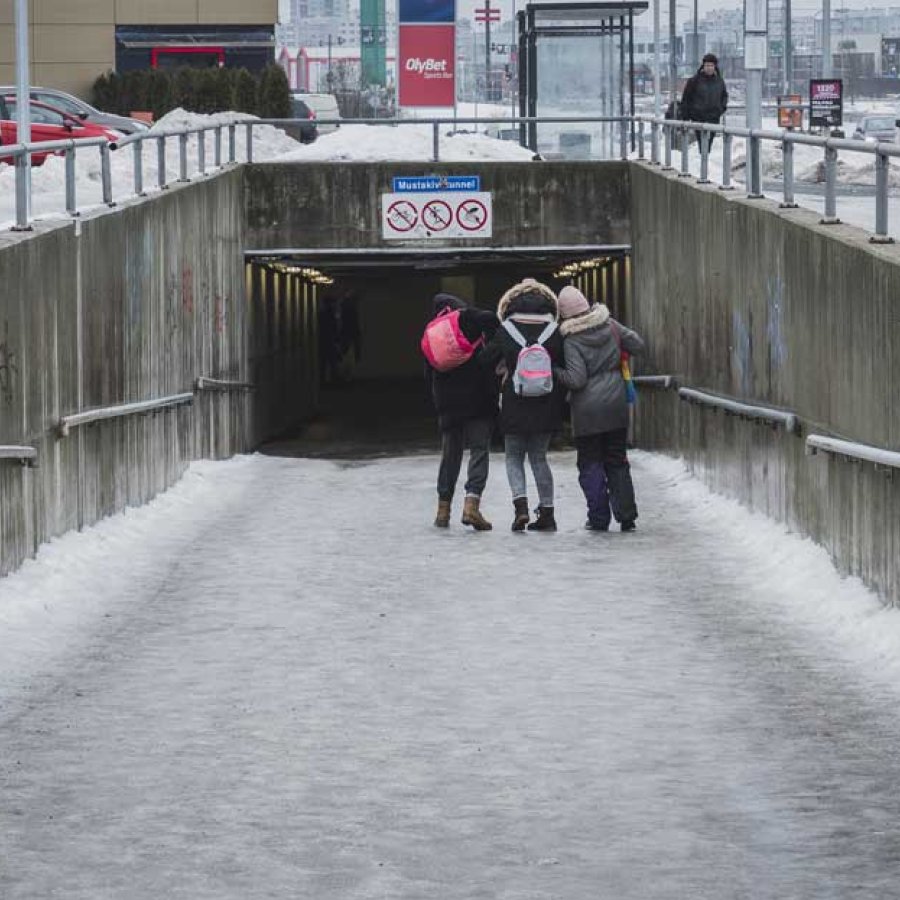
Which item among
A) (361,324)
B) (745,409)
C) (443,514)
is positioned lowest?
(361,324)

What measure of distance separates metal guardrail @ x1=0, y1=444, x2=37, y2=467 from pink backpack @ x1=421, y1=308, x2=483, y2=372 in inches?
135

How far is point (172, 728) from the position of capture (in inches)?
351

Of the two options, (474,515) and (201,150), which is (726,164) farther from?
(201,150)

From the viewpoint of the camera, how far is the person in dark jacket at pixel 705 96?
30219 mm

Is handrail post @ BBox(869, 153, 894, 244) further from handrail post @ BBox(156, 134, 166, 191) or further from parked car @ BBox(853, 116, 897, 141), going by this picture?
parked car @ BBox(853, 116, 897, 141)

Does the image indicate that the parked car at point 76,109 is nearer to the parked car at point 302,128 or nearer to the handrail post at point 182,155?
the parked car at point 302,128

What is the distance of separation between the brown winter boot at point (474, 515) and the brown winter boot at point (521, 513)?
29cm

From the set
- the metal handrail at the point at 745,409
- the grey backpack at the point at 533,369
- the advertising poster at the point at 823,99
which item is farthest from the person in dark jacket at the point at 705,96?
the grey backpack at the point at 533,369

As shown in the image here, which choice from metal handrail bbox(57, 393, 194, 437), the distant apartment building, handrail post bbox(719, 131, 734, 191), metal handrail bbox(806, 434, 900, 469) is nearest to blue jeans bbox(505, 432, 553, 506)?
metal handrail bbox(806, 434, 900, 469)

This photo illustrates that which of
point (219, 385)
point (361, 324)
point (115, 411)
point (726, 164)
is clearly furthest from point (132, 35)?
point (115, 411)

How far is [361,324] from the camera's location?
55.9 m

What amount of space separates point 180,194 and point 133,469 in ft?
19.0

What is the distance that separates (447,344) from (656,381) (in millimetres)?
7953

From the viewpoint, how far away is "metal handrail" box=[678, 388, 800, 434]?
1441 cm
